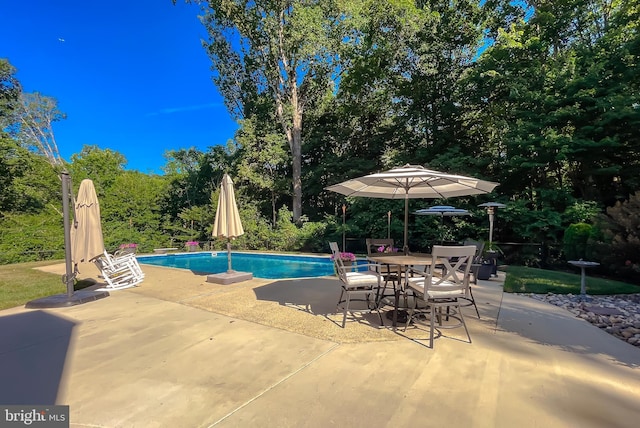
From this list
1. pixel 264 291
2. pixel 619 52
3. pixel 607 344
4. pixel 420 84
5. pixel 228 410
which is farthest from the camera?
pixel 420 84

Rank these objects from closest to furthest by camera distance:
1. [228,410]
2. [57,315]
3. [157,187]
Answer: [228,410]
[57,315]
[157,187]

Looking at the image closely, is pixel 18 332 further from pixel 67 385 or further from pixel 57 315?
pixel 67 385

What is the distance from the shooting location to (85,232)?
16.3 ft

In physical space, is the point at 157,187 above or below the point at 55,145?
below

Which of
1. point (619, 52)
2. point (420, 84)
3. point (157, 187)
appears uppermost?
point (420, 84)

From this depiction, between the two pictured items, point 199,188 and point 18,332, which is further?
point 199,188

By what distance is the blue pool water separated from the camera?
10.2 metres

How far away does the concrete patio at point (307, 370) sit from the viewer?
206 centimetres

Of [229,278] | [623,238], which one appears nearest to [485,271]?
[623,238]

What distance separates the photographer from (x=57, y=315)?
→ 4207mm

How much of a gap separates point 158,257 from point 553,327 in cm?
1245

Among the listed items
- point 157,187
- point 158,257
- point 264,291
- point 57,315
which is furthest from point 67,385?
point 157,187

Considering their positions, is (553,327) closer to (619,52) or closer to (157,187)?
(619,52)

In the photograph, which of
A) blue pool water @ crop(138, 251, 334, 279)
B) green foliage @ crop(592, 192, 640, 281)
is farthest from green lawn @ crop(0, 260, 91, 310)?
green foliage @ crop(592, 192, 640, 281)
